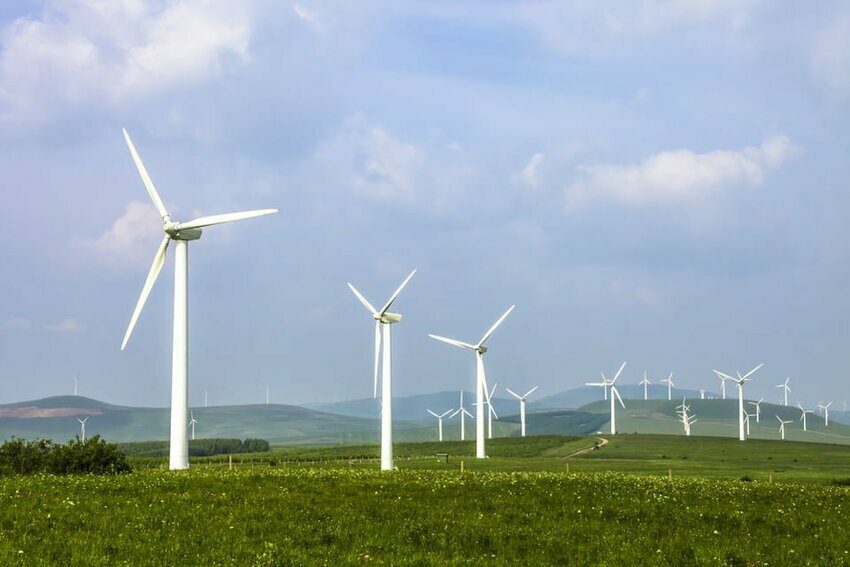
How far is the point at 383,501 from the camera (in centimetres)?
3328

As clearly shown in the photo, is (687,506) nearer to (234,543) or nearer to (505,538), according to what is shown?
(505,538)

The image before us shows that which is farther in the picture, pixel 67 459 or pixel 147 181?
pixel 147 181

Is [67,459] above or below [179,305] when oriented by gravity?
below

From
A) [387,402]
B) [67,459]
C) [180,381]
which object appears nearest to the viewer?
[67,459]

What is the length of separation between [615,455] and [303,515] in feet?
366

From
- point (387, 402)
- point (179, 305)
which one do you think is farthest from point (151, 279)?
point (387, 402)

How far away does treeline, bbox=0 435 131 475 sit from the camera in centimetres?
4588

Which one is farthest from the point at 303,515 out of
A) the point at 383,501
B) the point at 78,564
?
the point at 78,564

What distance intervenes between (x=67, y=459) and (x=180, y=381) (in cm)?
1070

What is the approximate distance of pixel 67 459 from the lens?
46219mm

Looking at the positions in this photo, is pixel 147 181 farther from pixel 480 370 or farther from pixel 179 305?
pixel 480 370

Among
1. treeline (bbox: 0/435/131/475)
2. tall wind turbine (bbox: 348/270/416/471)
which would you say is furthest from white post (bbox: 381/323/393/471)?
treeline (bbox: 0/435/131/475)

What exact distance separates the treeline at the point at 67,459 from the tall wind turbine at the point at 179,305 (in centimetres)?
708

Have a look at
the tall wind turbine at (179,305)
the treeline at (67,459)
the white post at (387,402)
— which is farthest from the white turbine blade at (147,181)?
the white post at (387,402)
